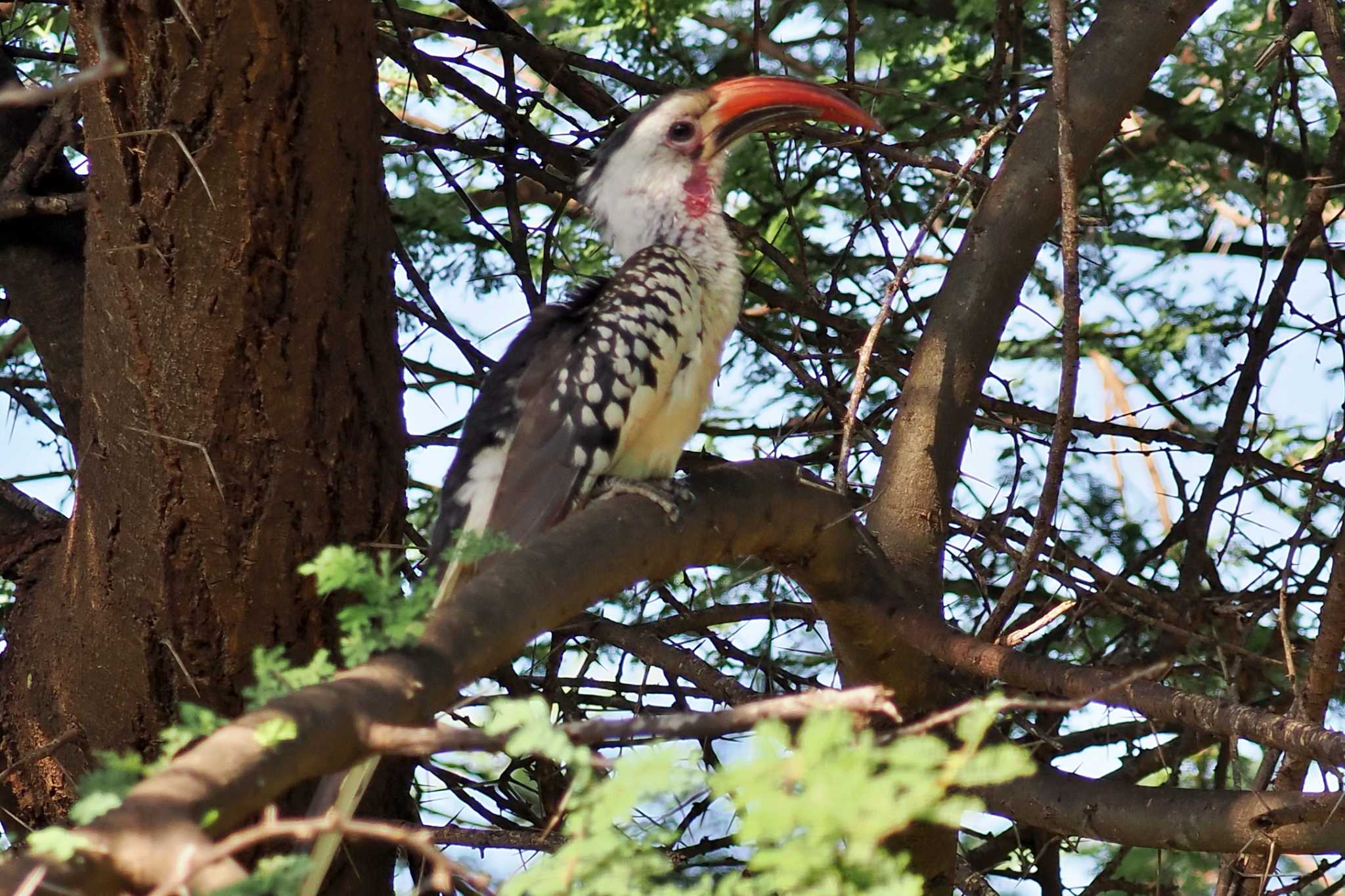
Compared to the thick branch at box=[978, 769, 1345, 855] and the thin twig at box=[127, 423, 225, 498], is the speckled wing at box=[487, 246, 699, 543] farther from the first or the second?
the thick branch at box=[978, 769, 1345, 855]

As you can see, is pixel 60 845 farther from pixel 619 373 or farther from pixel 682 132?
pixel 682 132

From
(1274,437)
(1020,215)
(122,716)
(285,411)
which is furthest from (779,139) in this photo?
(122,716)

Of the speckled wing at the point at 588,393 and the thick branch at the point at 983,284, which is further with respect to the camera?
the thick branch at the point at 983,284

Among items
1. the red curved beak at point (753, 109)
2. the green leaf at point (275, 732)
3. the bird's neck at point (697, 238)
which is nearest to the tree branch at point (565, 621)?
the green leaf at point (275, 732)

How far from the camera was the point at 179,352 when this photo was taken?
2.73 meters

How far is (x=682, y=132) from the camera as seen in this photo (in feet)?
12.3

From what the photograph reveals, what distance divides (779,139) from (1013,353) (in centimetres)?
107

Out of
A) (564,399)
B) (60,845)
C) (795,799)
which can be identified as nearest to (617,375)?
(564,399)

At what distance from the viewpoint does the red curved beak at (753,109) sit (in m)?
3.65

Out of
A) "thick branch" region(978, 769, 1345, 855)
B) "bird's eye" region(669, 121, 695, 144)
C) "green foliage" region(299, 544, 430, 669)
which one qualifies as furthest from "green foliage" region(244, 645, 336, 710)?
"bird's eye" region(669, 121, 695, 144)

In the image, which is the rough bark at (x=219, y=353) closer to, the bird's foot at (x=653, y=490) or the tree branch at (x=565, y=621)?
the bird's foot at (x=653, y=490)

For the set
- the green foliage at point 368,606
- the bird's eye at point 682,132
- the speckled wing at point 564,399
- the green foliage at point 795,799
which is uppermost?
the bird's eye at point 682,132

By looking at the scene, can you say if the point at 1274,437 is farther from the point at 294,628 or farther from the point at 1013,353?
the point at 294,628

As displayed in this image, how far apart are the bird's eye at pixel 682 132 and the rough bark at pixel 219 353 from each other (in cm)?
107
